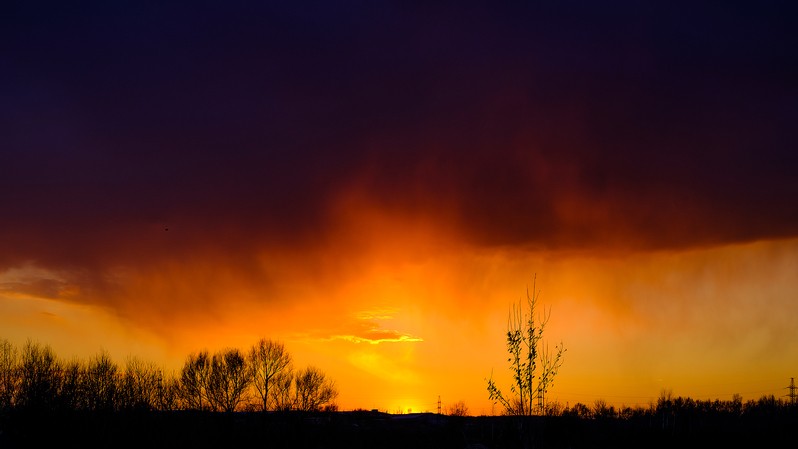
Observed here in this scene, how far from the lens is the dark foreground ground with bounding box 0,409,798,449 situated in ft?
194

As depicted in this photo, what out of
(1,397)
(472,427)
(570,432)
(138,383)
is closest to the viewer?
(570,432)

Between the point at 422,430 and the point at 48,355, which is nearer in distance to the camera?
the point at 48,355

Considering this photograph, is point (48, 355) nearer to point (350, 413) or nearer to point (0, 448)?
point (0, 448)

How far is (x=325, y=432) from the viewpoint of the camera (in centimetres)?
8975

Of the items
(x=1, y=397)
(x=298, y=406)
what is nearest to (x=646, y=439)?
(x=298, y=406)

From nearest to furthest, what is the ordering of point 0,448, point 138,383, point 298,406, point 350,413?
point 0,448 → point 138,383 → point 298,406 → point 350,413

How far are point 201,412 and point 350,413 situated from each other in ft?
150

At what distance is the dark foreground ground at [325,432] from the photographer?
59.2m

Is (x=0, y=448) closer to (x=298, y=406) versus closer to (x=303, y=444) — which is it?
(x=303, y=444)

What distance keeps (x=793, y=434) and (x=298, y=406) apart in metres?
69.8

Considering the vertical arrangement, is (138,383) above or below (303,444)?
above

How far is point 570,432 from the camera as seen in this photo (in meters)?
70.4

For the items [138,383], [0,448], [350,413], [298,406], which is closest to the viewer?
[0,448]

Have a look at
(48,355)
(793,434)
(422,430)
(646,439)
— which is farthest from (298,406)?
(793,434)
